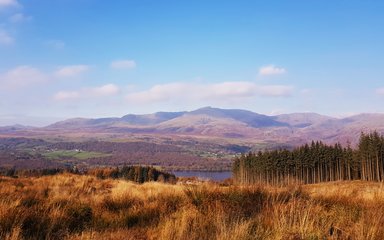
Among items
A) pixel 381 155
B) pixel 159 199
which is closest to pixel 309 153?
pixel 381 155

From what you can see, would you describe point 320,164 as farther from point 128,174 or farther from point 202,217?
point 202,217

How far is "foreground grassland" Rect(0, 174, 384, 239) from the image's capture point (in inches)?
213

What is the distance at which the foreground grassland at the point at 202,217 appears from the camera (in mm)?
5414

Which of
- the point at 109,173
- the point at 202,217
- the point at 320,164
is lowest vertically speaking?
the point at 320,164

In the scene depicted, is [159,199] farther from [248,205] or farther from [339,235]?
[339,235]

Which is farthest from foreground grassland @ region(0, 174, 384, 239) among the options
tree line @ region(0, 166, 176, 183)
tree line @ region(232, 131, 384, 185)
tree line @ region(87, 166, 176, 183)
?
tree line @ region(232, 131, 384, 185)

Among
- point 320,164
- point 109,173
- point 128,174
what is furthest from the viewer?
point 320,164

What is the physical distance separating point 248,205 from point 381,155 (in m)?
71.0

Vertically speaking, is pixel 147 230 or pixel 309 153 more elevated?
pixel 147 230

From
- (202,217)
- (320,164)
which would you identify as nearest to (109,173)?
(202,217)

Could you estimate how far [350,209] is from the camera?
287 inches

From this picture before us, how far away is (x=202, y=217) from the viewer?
6531mm

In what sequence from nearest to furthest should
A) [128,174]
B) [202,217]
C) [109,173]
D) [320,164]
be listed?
[202,217] → [109,173] → [128,174] → [320,164]

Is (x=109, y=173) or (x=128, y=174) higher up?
A: (x=109, y=173)
